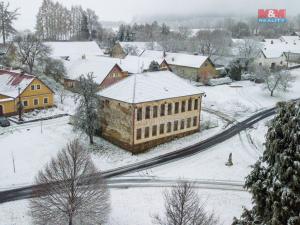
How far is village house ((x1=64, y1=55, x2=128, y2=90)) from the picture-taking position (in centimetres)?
6819

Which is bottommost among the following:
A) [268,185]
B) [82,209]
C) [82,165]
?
[82,209]

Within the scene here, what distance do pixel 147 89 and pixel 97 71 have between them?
2536cm

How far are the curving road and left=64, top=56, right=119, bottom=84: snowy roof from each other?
84.5 ft

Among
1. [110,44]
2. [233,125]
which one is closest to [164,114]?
→ [233,125]

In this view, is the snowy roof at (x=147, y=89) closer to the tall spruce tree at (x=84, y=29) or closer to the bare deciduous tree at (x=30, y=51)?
the bare deciduous tree at (x=30, y=51)

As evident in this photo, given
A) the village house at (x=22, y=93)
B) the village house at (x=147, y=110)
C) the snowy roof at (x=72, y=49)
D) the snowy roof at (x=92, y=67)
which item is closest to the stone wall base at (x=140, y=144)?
the village house at (x=147, y=110)

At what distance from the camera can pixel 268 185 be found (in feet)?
58.3

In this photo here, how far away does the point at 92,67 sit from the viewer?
236ft

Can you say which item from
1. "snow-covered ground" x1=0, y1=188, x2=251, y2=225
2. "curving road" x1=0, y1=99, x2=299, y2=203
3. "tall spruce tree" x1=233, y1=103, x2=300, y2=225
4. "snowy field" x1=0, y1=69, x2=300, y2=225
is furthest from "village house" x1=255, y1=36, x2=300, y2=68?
"tall spruce tree" x1=233, y1=103, x2=300, y2=225

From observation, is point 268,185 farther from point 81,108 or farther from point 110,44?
point 110,44

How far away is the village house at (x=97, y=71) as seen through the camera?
68.2m

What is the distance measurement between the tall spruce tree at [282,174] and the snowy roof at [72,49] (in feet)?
260

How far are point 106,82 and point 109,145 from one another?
2384 centimetres

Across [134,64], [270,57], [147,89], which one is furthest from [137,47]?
[147,89]
